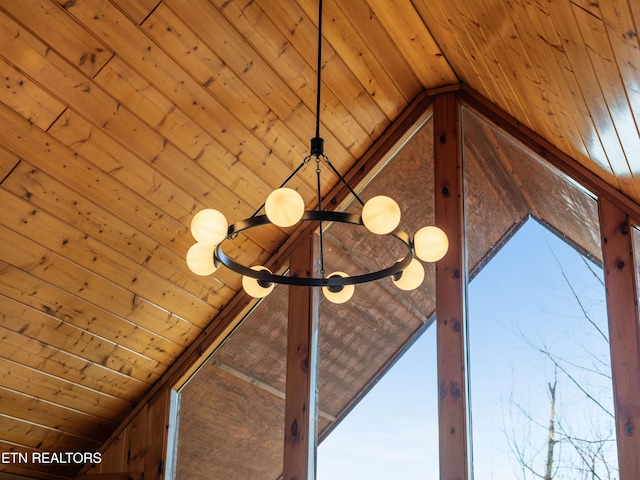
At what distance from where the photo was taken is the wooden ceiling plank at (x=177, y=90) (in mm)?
3457

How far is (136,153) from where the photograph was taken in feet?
13.0

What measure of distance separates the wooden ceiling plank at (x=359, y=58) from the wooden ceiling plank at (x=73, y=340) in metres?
2.09

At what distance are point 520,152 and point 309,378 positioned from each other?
1.84 m

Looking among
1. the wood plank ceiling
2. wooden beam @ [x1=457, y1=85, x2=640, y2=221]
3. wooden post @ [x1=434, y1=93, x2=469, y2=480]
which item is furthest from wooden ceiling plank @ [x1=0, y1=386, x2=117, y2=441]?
wooden beam @ [x1=457, y1=85, x2=640, y2=221]

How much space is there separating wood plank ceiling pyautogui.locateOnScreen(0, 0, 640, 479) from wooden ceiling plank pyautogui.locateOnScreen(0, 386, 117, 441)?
0.04 ft

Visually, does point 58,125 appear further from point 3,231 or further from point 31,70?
point 3,231

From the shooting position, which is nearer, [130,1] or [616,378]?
[130,1]

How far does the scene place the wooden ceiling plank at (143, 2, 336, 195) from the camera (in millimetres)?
3676

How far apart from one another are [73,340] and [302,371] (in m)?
1.35

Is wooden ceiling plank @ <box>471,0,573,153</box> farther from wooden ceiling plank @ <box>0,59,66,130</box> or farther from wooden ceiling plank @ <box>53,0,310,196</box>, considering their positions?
wooden ceiling plank @ <box>0,59,66,130</box>

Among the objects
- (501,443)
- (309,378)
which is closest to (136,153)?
(309,378)

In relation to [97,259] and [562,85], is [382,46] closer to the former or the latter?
[562,85]

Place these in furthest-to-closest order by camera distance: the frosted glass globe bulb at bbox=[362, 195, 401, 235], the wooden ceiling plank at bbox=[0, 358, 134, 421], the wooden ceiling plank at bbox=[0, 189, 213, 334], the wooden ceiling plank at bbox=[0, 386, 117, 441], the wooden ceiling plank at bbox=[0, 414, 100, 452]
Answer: the wooden ceiling plank at bbox=[0, 414, 100, 452] < the wooden ceiling plank at bbox=[0, 386, 117, 441] < the wooden ceiling plank at bbox=[0, 358, 134, 421] < the wooden ceiling plank at bbox=[0, 189, 213, 334] < the frosted glass globe bulb at bbox=[362, 195, 401, 235]

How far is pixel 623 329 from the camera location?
3.96m
